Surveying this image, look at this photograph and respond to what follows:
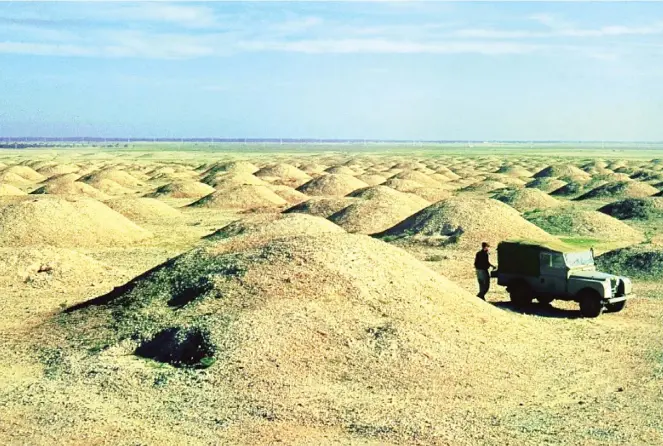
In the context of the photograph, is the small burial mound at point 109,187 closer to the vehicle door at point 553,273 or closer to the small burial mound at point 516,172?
the small burial mound at point 516,172

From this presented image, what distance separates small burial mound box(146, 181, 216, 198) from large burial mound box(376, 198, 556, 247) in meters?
34.4

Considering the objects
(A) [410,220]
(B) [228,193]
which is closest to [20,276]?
(A) [410,220]

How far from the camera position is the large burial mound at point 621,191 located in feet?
237

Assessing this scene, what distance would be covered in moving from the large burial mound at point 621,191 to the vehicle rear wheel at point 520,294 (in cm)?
5089

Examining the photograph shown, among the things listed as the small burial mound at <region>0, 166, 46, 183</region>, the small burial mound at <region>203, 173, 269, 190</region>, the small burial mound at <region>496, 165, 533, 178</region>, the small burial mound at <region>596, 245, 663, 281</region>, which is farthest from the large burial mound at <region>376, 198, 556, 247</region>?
the small burial mound at <region>496, 165, 533, 178</region>

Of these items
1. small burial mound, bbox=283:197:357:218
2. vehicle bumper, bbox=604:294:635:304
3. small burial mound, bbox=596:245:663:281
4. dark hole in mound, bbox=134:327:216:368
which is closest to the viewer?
dark hole in mound, bbox=134:327:216:368

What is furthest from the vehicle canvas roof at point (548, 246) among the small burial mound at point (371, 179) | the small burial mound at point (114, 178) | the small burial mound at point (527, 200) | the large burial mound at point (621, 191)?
the small burial mound at point (114, 178)

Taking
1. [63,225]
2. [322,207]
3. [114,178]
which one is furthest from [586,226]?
[114,178]

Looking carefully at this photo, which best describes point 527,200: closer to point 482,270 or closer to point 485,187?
point 485,187

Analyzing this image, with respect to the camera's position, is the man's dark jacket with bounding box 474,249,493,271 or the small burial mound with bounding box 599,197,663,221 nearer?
the man's dark jacket with bounding box 474,249,493,271

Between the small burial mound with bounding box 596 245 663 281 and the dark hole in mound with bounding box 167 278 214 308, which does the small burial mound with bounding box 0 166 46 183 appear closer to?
Answer: the small burial mound with bounding box 596 245 663 281

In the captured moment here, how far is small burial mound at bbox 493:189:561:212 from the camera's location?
62.9 meters

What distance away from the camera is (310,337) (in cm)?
1909

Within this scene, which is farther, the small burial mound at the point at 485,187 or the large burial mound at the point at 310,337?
the small burial mound at the point at 485,187
